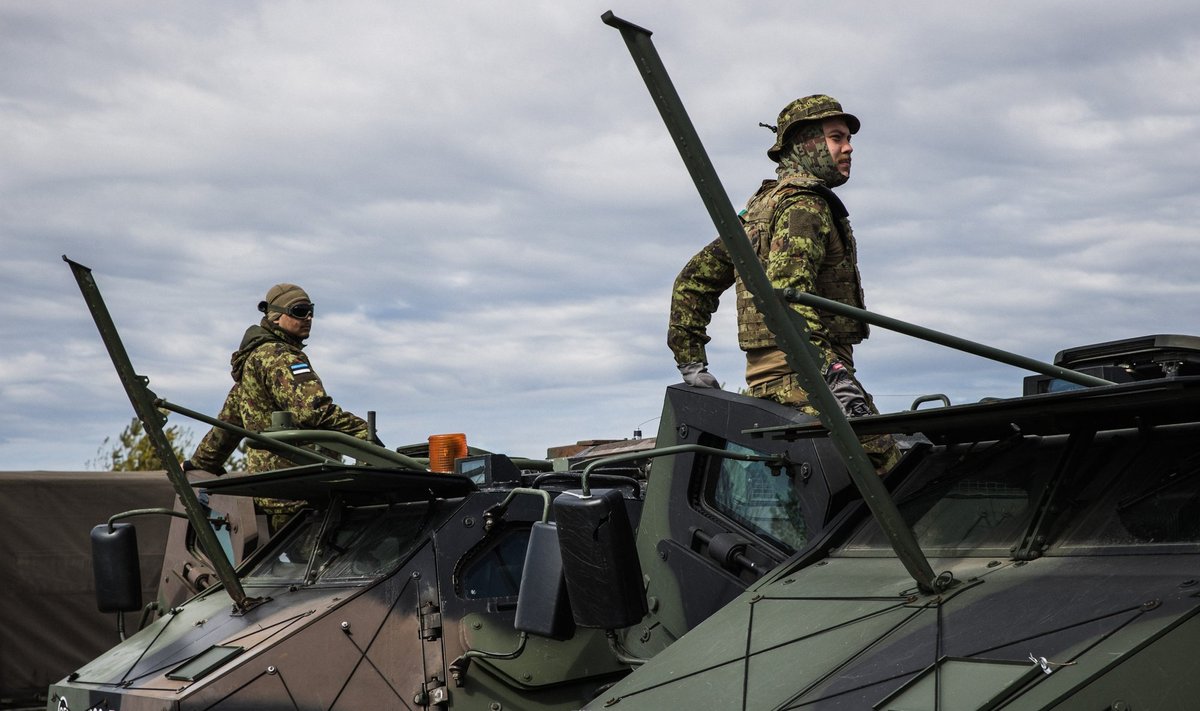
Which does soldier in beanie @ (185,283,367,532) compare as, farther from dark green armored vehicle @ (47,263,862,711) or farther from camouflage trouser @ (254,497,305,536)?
dark green armored vehicle @ (47,263,862,711)

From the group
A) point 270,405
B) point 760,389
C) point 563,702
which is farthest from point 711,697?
point 270,405

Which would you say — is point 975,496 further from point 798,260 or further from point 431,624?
point 431,624

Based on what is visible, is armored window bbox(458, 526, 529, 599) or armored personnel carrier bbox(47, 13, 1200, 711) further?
armored window bbox(458, 526, 529, 599)

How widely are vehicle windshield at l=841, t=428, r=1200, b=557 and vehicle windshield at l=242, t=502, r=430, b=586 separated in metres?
2.75

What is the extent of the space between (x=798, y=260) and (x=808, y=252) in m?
0.06

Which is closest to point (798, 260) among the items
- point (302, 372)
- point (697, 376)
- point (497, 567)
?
point (697, 376)

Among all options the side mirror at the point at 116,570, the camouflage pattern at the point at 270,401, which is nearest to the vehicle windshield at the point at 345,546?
the side mirror at the point at 116,570

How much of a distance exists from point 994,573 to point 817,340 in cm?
173

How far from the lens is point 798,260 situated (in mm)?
5793

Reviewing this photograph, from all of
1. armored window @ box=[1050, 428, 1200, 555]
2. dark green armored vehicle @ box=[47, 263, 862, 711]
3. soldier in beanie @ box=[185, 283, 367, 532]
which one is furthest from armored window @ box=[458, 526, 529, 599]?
armored window @ box=[1050, 428, 1200, 555]

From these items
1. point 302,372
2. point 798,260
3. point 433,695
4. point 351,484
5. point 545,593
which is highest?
point 302,372

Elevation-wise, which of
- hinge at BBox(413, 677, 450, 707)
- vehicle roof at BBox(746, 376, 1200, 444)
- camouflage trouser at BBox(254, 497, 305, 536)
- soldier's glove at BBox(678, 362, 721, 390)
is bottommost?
hinge at BBox(413, 677, 450, 707)

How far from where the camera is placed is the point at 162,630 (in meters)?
7.29

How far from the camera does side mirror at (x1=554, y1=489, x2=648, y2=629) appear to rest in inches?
177
